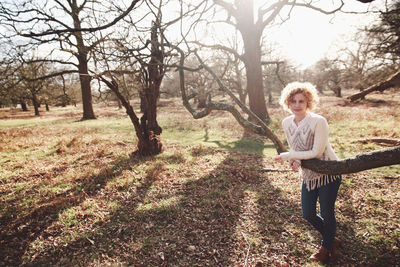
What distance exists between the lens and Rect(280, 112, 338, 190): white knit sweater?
2.47 m

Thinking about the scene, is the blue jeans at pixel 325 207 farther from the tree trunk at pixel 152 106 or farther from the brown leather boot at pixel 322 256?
the tree trunk at pixel 152 106

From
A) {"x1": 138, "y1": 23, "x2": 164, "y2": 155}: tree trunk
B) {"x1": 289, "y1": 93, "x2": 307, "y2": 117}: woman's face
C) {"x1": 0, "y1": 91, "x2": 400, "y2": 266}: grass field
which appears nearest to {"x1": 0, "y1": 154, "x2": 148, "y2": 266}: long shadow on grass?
{"x1": 0, "y1": 91, "x2": 400, "y2": 266}: grass field

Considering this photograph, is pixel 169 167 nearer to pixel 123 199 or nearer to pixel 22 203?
pixel 123 199

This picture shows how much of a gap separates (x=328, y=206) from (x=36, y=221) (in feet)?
17.6

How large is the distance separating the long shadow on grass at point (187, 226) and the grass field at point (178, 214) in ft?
0.06

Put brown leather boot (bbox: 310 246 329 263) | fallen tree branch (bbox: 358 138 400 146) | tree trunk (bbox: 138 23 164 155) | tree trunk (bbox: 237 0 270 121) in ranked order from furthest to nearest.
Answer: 1. tree trunk (bbox: 237 0 270 121)
2. tree trunk (bbox: 138 23 164 155)
3. fallen tree branch (bbox: 358 138 400 146)
4. brown leather boot (bbox: 310 246 329 263)

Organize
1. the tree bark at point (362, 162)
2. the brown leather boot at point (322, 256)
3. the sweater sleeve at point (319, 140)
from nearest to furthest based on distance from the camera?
the tree bark at point (362, 162)
the sweater sleeve at point (319, 140)
the brown leather boot at point (322, 256)

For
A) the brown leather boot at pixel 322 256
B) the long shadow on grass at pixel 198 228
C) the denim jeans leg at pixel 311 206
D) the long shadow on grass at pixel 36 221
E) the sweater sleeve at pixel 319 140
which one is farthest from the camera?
the long shadow on grass at pixel 36 221

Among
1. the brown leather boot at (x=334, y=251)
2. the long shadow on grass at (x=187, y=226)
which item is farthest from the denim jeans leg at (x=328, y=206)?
the long shadow on grass at (x=187, y=226)

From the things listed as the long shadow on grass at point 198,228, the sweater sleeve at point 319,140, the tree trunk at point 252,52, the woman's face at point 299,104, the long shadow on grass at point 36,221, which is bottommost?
the long shadow on grass at point 198,228

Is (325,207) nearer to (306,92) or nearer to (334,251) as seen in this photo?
(334,251)

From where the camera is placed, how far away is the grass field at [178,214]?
3.31 m

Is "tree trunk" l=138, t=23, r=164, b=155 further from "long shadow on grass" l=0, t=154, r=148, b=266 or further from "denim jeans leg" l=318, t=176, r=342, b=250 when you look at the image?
"denim jeans leg" l=318, t=176, r=342, b=250

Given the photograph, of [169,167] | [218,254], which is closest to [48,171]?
[169,167]
